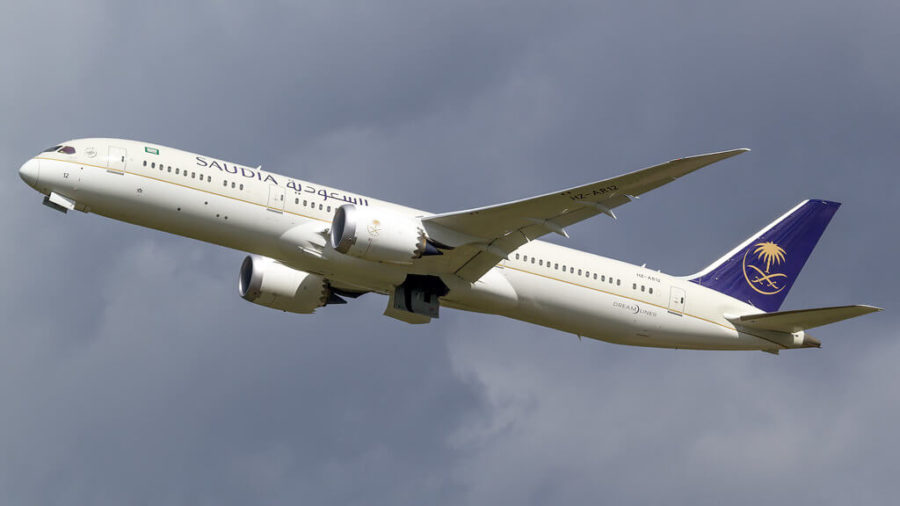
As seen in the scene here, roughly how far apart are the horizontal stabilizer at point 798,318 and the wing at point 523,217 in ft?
34.7

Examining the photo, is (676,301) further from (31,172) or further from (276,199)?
(31,172)

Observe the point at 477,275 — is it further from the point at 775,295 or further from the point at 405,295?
the point at 775,295

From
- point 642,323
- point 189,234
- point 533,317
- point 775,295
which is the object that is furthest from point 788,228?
point 189,234

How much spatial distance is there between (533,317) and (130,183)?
1559 cm

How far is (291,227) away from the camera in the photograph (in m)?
42.2

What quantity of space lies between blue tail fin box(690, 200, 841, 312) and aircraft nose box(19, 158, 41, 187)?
26316 mm

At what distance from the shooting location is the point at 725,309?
1960 inches

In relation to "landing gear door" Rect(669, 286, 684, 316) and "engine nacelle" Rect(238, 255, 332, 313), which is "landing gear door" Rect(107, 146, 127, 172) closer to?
"engine nacelle" Rect(238, 255, 332, 313)

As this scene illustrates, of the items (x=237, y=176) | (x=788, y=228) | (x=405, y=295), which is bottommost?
(x=405, y=295)

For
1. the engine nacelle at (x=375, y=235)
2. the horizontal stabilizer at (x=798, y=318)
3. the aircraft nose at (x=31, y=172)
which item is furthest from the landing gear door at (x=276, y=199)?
the horizontal stabilizer at (x=798, y=318)

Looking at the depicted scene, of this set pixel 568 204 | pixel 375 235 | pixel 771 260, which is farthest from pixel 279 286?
pixel 771 260

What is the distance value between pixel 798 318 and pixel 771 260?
18.7 feet

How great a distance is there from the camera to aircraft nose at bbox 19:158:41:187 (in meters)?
41.2

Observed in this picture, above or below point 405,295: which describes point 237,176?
above
